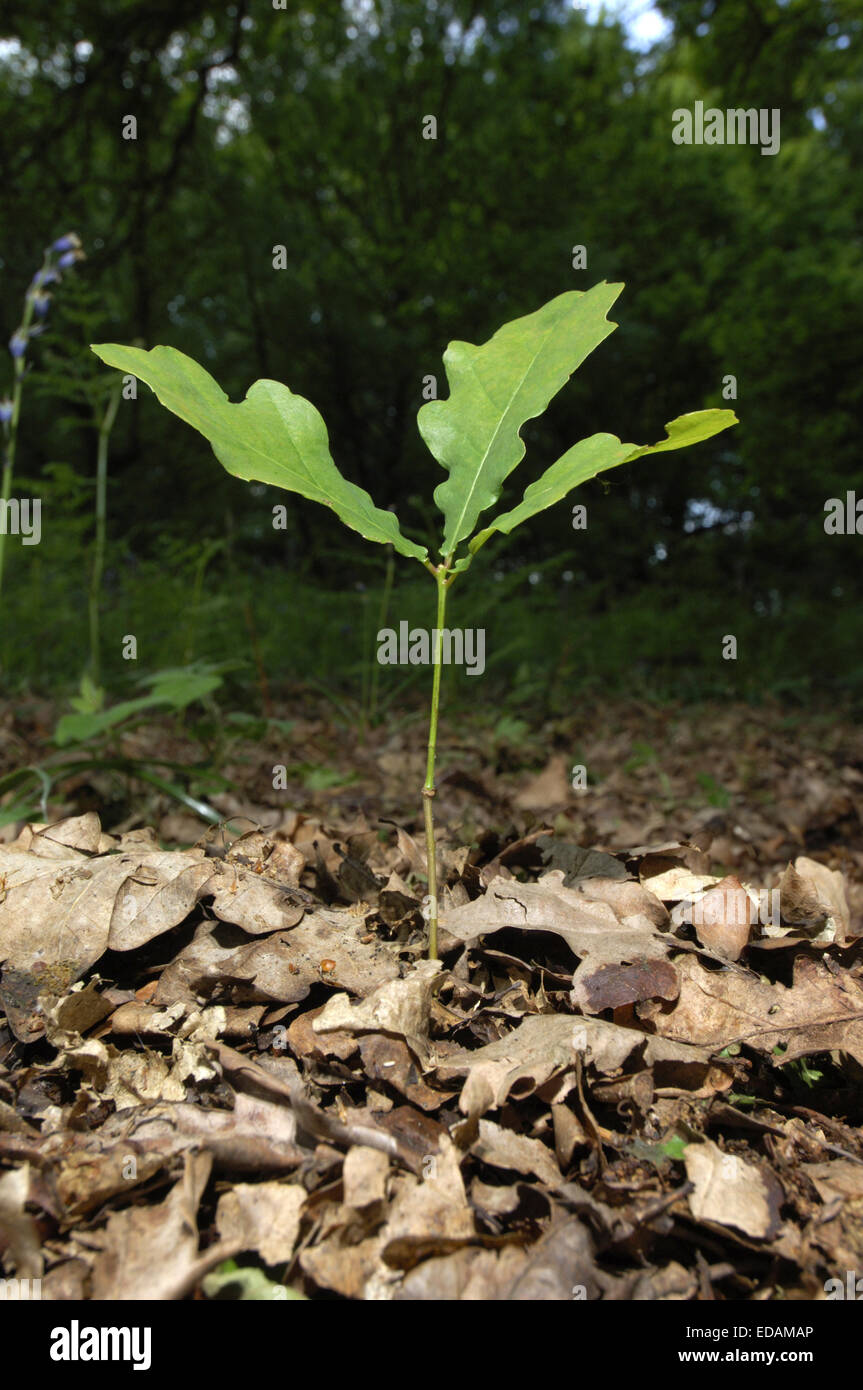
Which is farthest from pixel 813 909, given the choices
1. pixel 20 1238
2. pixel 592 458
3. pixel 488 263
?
pixel 488 263

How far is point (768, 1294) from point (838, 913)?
64 cm

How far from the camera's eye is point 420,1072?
92 centimetres

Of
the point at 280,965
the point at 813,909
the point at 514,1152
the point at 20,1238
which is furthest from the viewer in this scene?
the point at 813,909

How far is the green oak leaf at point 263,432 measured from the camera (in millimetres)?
867

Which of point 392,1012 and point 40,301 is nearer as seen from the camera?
point 392,1012

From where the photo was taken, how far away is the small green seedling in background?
0.88 meters

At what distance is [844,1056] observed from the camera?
37.9 inches

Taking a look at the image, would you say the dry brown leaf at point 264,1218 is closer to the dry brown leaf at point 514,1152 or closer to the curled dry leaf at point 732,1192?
the dry brown leaf at point 514,1152

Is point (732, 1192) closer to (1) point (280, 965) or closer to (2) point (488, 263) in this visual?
(1) point (280, 965)

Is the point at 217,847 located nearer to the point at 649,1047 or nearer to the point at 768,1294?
the point at 649,1047

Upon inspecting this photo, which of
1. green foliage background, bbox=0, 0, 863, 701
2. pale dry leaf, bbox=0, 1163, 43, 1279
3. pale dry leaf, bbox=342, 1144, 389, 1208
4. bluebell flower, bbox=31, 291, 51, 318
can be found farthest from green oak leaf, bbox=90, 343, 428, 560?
green foliage background, bbox=0, 0, 863, 701

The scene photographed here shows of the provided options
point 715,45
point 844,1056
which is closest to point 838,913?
point 844,1056

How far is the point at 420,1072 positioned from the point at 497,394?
83 cm

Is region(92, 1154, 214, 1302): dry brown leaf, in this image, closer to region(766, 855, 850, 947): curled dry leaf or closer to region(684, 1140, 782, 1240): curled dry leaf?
region(684, 1140, 782, 1240): curled dry leaf
